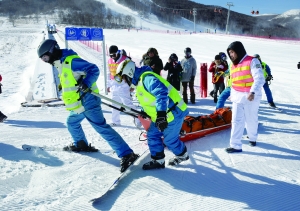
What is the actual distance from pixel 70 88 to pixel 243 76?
250cm

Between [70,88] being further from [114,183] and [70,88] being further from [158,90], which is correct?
[114,183]

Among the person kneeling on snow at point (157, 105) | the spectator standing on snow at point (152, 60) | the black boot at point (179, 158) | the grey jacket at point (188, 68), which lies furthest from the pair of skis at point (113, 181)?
the grey jacket at point (188, 68)

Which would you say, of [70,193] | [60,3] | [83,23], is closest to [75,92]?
[70,193]

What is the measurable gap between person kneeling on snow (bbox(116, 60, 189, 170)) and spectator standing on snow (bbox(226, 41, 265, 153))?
102 cm

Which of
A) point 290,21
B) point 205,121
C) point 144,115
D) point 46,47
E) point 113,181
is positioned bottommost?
point 113,181

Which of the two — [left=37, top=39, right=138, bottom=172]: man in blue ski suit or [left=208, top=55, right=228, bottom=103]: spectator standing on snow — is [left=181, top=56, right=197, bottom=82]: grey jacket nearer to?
[left=208, top=55, right=228, bottom=103]: spectator standing on snow

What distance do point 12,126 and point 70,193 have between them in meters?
3.37

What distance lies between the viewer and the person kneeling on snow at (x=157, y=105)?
127 inches

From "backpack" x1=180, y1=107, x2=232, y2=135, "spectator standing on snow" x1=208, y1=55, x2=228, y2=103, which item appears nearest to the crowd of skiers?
"backpack" x1=180, y1=107, x2=232, y2=135

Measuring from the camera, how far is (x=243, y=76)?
411 cm

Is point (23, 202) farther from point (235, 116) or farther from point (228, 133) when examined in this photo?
point (228, 133)

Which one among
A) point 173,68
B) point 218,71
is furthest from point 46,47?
point 218,71

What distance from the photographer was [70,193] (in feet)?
10.6

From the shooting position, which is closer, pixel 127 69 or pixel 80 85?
pixel 127 69
